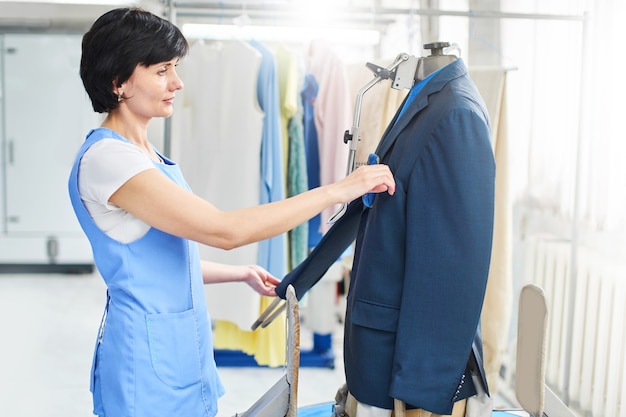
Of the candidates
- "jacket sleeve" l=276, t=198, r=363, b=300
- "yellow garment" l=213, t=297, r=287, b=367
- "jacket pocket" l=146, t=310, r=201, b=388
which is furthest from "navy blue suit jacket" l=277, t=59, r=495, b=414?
"yellow garment" l=213, t=297, r=287, b=367

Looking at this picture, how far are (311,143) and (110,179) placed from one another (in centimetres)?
197

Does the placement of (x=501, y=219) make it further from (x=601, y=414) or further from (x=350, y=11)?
(x=350, y=11)

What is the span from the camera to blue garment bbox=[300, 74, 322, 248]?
3.20m

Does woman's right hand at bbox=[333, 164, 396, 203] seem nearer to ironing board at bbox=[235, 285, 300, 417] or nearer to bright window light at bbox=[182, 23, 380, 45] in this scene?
ironing board at bbox=[235, 285, 300, 417]

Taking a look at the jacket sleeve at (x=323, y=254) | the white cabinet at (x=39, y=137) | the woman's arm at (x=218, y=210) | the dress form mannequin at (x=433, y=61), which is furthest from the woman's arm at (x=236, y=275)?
the white cabinet at (x=39, y=137)

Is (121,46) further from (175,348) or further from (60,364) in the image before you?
(60,364)

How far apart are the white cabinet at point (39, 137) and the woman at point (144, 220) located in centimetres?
478

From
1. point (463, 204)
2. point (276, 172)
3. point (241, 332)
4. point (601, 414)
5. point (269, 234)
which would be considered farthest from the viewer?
point (241, 332)

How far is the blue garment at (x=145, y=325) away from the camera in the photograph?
1.40m

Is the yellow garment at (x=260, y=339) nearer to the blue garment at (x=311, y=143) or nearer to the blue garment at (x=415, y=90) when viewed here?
the blue garment at (x=311, y=143)

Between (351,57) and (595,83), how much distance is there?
269 centimetres

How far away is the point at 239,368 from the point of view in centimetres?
369

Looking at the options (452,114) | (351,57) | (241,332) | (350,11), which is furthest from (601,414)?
(351,57)

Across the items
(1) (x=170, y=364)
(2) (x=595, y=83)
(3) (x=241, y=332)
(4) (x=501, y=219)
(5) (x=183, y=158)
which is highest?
(2) (x=595, y=83)
